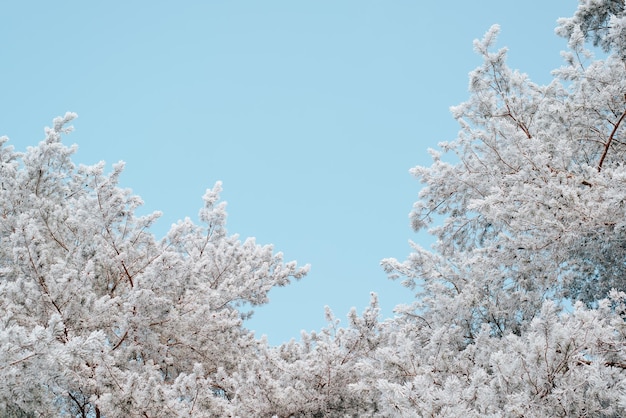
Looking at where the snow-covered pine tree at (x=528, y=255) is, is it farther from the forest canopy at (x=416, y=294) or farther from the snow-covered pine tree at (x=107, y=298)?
the snow-covered pine tree at (x=107, y=298)

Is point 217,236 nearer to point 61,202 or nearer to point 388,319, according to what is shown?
point 61,202

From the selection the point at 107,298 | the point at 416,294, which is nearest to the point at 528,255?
the point at 416,294

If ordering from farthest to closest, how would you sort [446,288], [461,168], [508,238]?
1. [461,168]
2. [446,288]
3. [508,238]

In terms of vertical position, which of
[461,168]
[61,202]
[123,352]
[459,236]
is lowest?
[123,352]

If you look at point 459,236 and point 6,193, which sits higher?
point 6,193

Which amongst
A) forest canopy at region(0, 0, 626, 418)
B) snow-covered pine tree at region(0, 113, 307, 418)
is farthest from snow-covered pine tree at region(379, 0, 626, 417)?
snow-covered pine tree at region(0, 113, 307, 418)

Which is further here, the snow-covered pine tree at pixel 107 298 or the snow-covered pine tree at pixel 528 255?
the snow-covered pine tree at pixel 107 298

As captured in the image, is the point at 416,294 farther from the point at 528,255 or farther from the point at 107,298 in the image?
the point at 107,298

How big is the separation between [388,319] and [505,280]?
1.57 m

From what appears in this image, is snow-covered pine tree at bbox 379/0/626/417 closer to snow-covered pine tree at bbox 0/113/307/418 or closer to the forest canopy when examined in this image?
the forest canopy

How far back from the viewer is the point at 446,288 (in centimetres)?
654

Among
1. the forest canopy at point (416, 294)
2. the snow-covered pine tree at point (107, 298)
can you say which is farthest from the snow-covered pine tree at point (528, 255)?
the snow-covered pine tree at point (107, 298)

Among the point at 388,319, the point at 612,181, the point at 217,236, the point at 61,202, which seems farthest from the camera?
the point at 217,236

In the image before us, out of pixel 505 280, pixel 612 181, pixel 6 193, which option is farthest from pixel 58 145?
pixel 612 181
